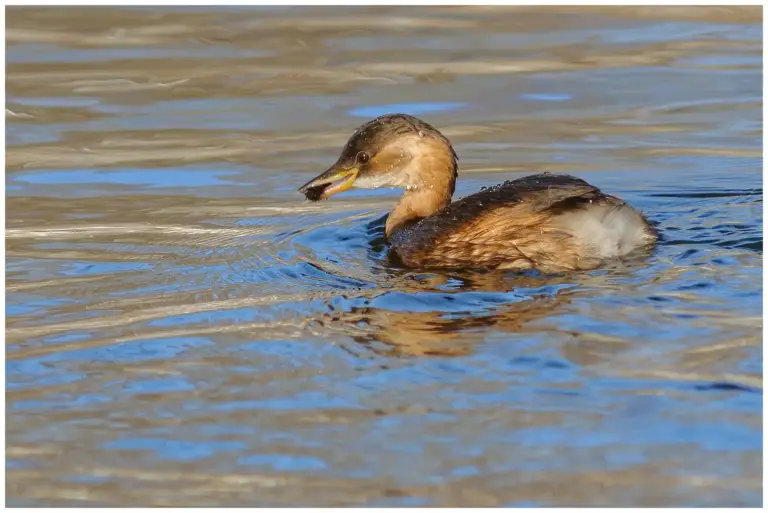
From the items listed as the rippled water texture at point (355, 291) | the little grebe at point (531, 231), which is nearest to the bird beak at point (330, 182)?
the rippled water texture at point (355, 291)

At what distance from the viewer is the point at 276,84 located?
1126cm

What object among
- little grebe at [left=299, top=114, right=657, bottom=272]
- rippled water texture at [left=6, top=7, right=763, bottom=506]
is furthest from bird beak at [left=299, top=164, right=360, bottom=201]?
little grebe at [left=299, top=114, right=657, bottom=272]

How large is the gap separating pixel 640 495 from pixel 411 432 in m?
0.84

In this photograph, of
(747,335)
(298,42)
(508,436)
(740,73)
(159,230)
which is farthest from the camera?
(298,42)

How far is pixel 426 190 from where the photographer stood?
7.76m

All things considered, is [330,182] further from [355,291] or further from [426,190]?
[355,291]

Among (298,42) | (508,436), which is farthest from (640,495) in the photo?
(298,42)

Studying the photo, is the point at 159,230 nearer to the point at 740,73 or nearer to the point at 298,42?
the point at 298,42

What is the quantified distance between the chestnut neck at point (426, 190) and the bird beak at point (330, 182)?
12.3 inches

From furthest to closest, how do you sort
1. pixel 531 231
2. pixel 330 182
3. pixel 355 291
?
1. pixel 330 182
2. pixel 531 231
3. pixel 355 291

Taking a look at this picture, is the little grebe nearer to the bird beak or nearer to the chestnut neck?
the chestnut neck

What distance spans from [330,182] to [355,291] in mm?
1277

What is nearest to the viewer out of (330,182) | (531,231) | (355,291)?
(355,291)

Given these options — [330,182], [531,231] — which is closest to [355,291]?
[531,231]
